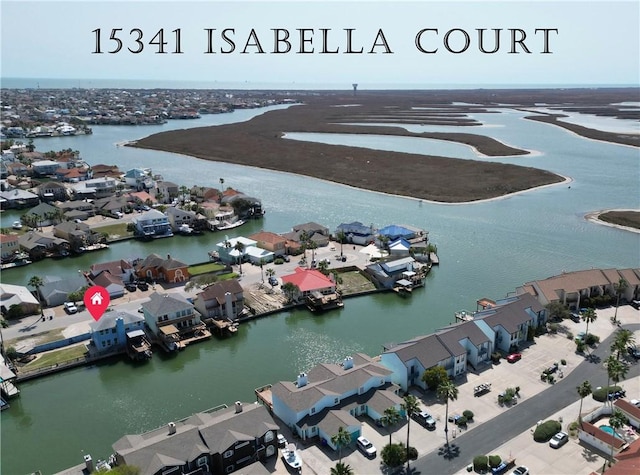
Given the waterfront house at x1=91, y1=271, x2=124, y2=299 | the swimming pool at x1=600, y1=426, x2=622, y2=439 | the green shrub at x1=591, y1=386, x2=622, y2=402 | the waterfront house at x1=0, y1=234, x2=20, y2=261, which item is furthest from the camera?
the waterfront house at x1=0, y1=234, x2=20, y2=261

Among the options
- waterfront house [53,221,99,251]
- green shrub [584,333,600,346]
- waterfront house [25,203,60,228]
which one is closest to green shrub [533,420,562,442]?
green shrub [584,333,600,346]

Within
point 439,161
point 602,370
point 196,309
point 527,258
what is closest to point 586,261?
point 527,258

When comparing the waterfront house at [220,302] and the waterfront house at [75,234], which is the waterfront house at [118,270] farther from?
the waterfront house at [75,234]

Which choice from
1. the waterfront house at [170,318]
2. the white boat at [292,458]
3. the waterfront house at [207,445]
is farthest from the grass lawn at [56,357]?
the white boat at [292,458]

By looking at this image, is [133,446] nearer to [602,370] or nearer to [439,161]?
[602,370]

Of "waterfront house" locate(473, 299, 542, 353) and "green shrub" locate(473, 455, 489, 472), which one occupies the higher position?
"waterfront house" locate(473, 299, 542, 353)

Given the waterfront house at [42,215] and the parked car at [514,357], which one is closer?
the parked car at [514,357]

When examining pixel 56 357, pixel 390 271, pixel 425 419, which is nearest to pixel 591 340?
pixel 425 419

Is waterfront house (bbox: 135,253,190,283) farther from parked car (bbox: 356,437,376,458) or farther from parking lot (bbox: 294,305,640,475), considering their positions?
parked car (bbox: 356,437,376,458)
